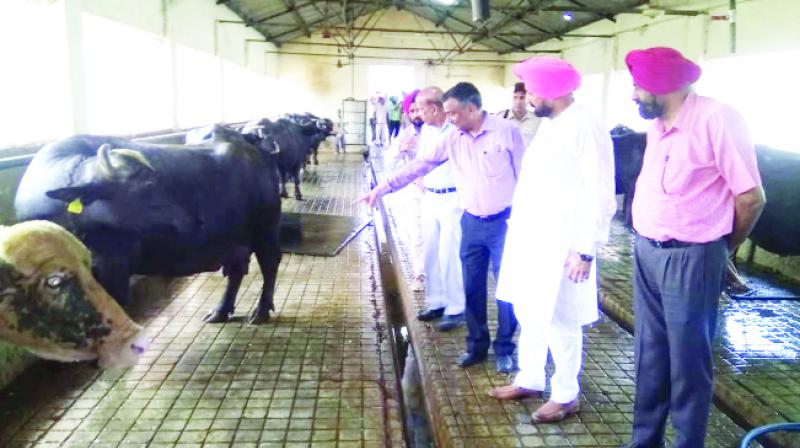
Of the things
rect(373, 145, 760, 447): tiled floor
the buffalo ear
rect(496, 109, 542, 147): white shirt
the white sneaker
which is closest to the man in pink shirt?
rect(373, 145, 760, 447): tiled floor

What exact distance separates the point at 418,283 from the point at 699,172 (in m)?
3.46

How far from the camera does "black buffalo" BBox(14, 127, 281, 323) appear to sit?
132 inches

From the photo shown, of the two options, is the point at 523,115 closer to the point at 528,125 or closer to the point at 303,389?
the point at 528,125

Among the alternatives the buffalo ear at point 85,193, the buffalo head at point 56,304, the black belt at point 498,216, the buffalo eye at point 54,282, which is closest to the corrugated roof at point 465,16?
the black belt at point 498,216

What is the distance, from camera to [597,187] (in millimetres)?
2775

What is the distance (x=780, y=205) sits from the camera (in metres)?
5.18

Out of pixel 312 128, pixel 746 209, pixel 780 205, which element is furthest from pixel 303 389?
pixel 312 128

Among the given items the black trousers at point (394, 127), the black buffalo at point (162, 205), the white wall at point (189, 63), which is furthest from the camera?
the black trousers at point (394, 127)

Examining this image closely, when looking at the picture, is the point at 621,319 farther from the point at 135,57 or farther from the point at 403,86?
the point at 403,86

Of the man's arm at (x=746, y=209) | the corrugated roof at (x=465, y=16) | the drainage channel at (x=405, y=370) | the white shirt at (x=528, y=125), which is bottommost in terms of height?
the drainage channel at (x=405, y=370)

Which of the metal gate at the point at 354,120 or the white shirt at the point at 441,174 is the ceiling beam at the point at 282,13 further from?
the white shirt at the point at 441,174

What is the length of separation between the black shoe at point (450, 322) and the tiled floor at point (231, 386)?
1.46ft

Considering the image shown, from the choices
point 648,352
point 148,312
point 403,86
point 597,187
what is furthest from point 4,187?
point 403,86

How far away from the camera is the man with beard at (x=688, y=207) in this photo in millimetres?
2250
